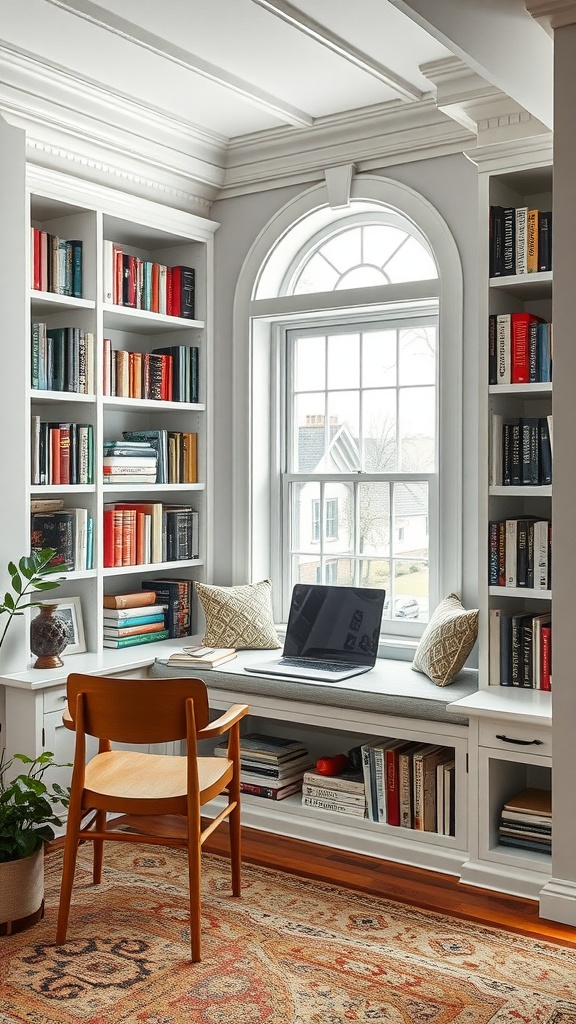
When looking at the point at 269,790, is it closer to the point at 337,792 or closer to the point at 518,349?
the point at 337,792

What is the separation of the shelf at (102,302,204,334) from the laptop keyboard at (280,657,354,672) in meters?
1.64

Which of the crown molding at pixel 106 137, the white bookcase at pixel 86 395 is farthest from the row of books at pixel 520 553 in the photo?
the crown molding at pixel 106 137

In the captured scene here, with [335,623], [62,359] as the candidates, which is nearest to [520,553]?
[335,623]

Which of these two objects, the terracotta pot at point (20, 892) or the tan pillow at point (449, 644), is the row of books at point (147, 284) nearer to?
the tan pillow at point (449, 644)

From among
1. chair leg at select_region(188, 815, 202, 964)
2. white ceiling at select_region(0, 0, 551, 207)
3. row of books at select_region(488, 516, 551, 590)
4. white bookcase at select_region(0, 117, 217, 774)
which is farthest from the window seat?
white ceiling at select_region(0, 0, 551, 207)

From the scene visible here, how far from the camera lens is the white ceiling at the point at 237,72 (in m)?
2.88

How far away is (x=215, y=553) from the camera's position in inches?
187

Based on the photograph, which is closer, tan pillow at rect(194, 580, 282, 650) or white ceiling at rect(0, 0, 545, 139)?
white ceiling at rect(0, 0, 545, 139)

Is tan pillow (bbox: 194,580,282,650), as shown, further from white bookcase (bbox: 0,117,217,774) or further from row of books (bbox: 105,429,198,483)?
row of books (bbox: 105,429,198,483)

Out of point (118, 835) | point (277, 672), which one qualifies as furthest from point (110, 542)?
point (118, 835)

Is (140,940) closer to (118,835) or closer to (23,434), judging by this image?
(118,835)

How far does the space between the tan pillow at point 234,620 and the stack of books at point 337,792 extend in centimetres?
71

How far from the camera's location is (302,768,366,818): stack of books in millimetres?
3701

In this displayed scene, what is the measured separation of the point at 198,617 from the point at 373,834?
148 centimetres
